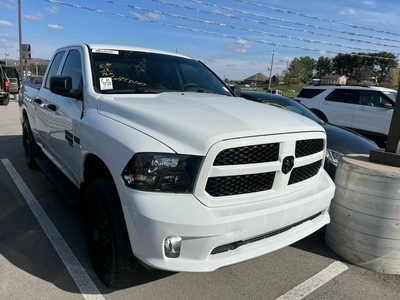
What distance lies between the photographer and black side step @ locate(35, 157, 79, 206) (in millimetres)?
3449

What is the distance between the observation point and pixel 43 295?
2629mm

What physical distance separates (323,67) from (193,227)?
133216mm

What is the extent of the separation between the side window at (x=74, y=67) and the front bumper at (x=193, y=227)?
183 cm

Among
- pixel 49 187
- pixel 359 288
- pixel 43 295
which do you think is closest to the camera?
pixel 43 295

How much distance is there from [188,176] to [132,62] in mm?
1957

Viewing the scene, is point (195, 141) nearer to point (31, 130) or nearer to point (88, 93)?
point (88, 93)

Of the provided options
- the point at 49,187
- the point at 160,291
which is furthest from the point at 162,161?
the point at 49,187

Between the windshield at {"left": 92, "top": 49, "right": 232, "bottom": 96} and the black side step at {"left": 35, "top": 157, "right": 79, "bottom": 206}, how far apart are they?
1.13 metres

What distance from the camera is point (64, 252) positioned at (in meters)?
3.26

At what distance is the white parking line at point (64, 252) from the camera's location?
2699 millimetres

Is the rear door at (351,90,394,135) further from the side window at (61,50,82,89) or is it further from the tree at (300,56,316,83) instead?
the tree at (300,56,316,83)

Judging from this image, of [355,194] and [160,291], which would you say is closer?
[160,291]

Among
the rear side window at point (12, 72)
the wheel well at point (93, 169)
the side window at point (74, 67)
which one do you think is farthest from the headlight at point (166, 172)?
the rear side window at point (12, 72)

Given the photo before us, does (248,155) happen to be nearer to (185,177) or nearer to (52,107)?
(185,177)
